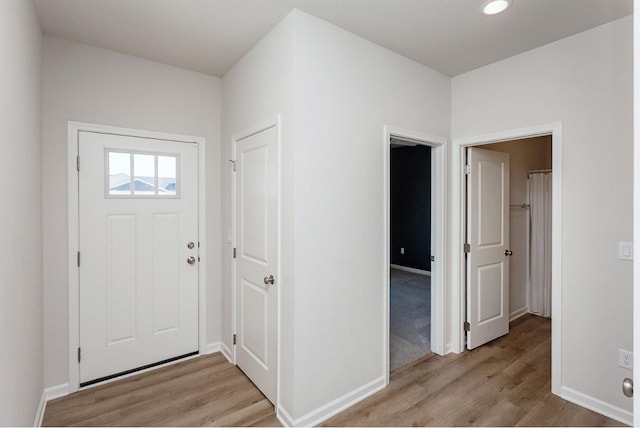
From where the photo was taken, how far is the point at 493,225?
3320 millimetres

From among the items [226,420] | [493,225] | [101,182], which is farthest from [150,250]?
[493,225]

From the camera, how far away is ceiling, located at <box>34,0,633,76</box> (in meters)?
2.00

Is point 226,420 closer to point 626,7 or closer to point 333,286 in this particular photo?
point 333,286

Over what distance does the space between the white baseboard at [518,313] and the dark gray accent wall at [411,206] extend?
242 cm

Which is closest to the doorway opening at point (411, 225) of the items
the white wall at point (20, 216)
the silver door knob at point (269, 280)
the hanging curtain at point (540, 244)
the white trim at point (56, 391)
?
the hanging curtain at point (540, 244)

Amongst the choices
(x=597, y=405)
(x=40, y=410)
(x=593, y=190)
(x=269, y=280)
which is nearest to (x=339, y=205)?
(x=269, y=280)

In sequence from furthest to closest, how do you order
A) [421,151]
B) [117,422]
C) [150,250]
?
1. [421,151]
2. [150,250]
3. [117,422]

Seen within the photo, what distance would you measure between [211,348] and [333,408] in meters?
1.46

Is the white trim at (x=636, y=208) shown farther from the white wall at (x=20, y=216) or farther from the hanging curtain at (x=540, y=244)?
the hanging curtain at (x=540, y=244)

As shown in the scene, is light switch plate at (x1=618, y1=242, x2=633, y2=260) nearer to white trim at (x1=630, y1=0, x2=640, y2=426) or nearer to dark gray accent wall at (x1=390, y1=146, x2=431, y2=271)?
white trim at (x1=630, y1=0, x2=640, y2=426)

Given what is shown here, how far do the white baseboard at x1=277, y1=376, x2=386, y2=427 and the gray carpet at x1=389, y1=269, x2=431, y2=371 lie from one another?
43cm

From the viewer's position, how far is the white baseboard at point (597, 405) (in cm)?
210

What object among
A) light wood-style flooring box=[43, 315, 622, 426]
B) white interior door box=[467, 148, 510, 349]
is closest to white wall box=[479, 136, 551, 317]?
white interior door box=[467, 148, 510, 349]

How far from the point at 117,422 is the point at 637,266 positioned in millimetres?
2781
